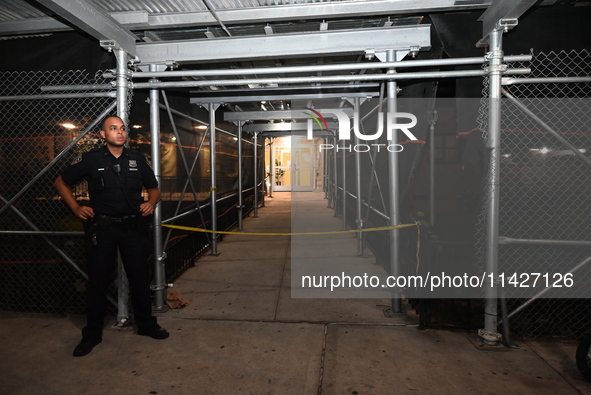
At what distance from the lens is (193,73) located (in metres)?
3.39

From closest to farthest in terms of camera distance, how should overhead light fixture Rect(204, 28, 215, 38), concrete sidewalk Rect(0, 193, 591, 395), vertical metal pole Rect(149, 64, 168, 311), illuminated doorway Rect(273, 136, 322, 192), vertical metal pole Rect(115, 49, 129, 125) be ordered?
concrete sidewalk Rect(0, 193, 591, 395) → vertical metal pole Rect(115, 49, 129, 125) → vertical metal pole Rect(149, 64, 168, 311) → overhead light fixture Rect(204, 28, 215, 38) → illuminated doorway Rect(273, 136, 322, 192)

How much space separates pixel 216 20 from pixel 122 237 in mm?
2564

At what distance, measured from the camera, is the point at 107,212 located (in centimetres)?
314

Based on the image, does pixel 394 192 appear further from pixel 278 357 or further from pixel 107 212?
pixel 107 212

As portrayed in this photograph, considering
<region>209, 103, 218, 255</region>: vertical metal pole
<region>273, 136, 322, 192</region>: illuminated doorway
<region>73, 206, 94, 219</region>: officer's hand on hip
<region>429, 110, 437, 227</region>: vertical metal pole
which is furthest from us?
<region>273, 136, 322, 192</region>: illuminated doorway

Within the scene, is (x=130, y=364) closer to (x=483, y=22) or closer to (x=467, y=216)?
(x=467, y=216)

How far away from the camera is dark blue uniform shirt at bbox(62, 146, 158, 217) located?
312 centimetres

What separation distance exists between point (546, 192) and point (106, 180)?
14.9ft

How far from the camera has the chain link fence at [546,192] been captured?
11.0 ft

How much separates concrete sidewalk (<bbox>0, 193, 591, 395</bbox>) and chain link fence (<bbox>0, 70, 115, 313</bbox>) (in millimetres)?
261

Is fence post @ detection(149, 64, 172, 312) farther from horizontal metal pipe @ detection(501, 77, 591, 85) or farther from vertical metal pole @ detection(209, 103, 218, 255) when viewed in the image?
horizontal metal pipe @ detection(501, 77, 591, 85)

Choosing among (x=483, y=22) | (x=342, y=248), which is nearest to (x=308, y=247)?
(x=342, y=248)

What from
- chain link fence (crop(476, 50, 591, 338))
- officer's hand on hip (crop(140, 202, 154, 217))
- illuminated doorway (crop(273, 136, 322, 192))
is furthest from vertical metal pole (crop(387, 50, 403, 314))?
illuminated doorway (crop(273, 136, 322, 192))

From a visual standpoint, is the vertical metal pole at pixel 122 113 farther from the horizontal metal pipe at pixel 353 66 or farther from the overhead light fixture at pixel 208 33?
the overhead light fixture at pixel 208 33
